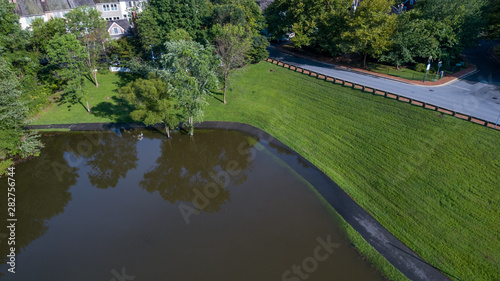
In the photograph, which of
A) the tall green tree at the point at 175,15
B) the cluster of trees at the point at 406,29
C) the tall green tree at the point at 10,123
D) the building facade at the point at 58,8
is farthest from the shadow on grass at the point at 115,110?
the cluster of trees at the point at 406,29

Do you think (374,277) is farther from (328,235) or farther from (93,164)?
(93,164)

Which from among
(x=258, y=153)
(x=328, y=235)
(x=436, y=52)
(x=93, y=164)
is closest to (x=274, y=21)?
(x=436, y=52)

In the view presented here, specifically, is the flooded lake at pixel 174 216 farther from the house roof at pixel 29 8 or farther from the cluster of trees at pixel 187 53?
the house roof at pixel 29 8

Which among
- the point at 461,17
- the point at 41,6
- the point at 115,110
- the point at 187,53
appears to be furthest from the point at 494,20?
the point at 41,6

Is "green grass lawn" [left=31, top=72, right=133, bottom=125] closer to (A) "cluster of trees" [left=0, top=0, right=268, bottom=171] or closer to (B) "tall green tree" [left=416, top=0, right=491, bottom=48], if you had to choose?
(A) "cluster of trees" [left=0, top=0, right=268, bottom=171]

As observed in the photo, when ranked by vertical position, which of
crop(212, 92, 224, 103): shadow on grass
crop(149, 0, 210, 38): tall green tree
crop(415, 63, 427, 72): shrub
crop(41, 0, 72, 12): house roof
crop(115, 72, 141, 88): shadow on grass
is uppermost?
crop(41, 0, 72, 12): house roof

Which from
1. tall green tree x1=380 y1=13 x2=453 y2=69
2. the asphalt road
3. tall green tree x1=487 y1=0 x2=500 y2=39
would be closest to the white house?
the asphalt road

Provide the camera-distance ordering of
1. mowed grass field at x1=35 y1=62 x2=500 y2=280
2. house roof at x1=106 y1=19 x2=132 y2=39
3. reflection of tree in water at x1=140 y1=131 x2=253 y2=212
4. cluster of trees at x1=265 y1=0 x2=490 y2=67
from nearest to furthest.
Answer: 1. mowed grass field at x1=35 y1=62 x2=500 y2=280
2. reflection of tree in water at x1=140 y1=131 x2=253 y2=212
3. cluster of trees at x1=265 y1=0 x2=490 y2=67
4. house roof at x1=106 y1=19 x2=132 y2=39
